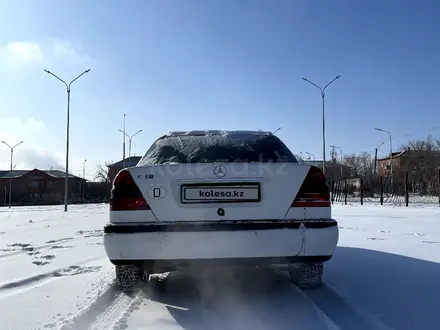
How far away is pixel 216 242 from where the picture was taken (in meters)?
3.26

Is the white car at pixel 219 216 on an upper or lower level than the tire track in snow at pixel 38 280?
upper

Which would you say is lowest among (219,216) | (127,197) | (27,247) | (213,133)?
(27,247)

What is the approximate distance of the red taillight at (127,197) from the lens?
11.1 feet

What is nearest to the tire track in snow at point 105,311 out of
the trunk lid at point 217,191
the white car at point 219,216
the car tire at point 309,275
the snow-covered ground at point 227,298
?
the snow-covered ground at point 227,298

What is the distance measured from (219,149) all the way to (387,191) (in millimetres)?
28347

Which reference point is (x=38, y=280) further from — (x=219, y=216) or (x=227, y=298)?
(x=219, y=216)

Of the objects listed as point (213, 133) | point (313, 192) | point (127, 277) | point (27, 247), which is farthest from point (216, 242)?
point (27, 247)

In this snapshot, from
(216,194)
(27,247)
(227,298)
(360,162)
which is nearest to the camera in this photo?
(216,194)

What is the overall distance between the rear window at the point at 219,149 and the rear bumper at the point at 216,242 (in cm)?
81

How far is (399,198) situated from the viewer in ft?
92.9

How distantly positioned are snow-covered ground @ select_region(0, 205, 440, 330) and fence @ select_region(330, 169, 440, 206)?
24.6m

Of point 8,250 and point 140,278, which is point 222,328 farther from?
point 8,250

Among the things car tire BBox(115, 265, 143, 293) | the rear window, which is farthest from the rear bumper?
the rear window

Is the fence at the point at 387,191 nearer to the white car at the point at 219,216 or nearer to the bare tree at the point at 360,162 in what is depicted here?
the white car at the point at 219,216
